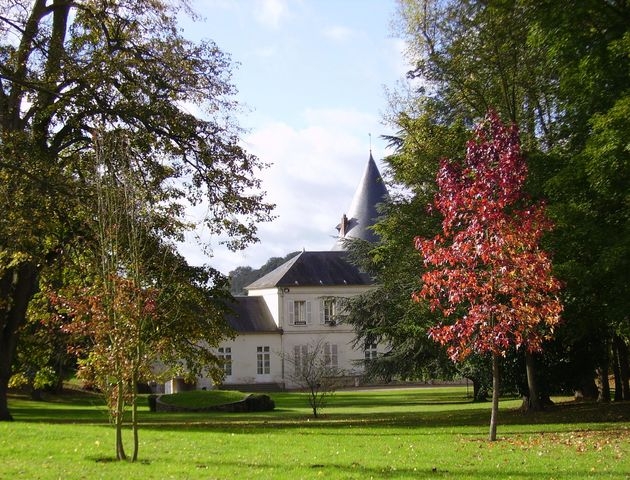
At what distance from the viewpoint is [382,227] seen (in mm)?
24500

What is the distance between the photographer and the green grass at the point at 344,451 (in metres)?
9.59

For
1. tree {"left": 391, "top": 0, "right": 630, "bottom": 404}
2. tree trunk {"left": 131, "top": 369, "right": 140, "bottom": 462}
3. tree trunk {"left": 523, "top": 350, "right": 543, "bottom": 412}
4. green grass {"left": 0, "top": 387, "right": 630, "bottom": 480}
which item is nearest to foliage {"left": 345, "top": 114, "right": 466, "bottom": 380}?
tree {"left": 391, "top": 0, "right": 630, "bottom": 404}

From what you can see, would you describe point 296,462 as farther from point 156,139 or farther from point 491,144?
point 156,139

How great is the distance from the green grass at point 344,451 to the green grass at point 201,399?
10301mm

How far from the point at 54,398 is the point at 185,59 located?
82.3ft

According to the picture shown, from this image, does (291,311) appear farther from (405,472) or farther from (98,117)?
(405,472)

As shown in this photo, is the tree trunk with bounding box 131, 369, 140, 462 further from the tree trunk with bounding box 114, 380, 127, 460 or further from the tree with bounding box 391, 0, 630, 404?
the tree with bounding box 391, 0, 630, 404

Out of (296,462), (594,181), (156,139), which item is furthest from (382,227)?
(296,462)

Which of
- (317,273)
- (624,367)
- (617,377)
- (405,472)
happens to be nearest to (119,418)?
(405,472)

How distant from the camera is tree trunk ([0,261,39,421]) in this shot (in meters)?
20.2

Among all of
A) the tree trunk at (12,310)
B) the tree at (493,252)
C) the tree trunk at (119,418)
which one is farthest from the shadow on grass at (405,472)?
the tree trunk at (12,310)

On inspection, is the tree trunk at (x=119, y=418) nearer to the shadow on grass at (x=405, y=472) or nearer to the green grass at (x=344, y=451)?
the green grass at (x=344, y=451)

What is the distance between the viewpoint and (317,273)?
55.0m

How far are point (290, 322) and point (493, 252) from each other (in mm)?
41869
